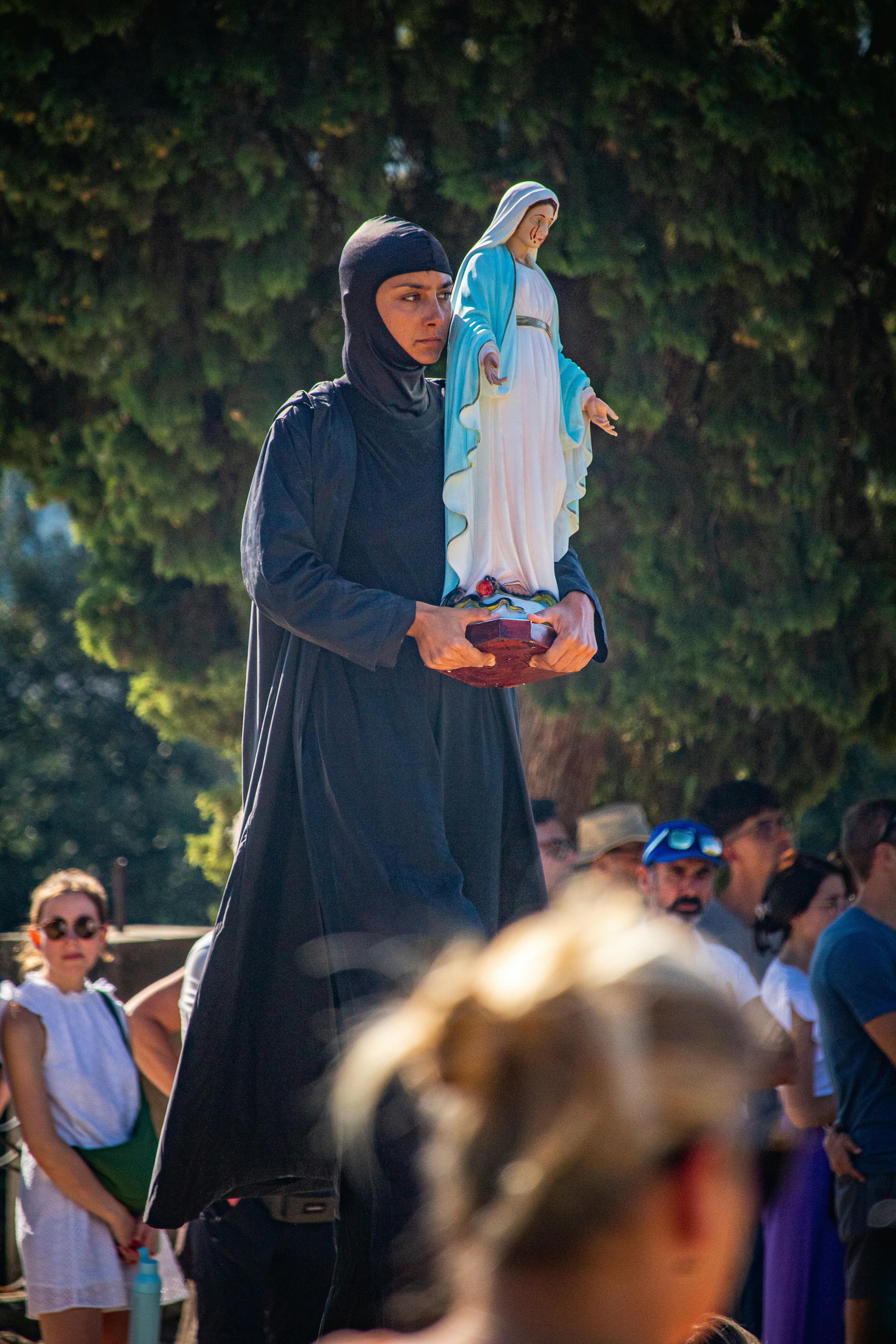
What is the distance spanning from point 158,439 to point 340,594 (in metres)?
5.66

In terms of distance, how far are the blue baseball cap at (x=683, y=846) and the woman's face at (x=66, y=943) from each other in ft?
6.59

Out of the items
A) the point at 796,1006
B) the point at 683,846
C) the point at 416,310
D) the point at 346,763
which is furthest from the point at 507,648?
the point at 796,1006

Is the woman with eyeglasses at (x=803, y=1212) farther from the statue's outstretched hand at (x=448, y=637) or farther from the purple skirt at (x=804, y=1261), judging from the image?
the statue's outstretched hand at (x=448, y=637)

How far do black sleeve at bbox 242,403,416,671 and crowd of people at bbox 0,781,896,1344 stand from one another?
87 cm

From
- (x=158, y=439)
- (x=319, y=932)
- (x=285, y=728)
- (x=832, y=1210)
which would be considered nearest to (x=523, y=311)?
(x=285, y=728)

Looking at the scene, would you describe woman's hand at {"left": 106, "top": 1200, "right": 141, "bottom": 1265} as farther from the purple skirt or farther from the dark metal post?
the dark metal post

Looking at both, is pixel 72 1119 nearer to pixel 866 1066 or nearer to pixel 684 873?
pixel 684 873

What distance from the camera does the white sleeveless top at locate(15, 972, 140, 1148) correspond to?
4.61 m

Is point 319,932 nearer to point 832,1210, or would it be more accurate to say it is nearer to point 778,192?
point 832,1210

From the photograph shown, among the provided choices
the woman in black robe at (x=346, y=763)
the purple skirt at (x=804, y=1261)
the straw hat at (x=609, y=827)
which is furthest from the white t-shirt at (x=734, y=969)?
the straw hat at (x=609, y=827)

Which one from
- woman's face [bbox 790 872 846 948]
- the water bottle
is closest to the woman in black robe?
the water bottle

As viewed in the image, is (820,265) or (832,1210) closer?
(832,1210)

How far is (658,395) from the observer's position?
823cm

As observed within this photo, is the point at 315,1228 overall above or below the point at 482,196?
below
